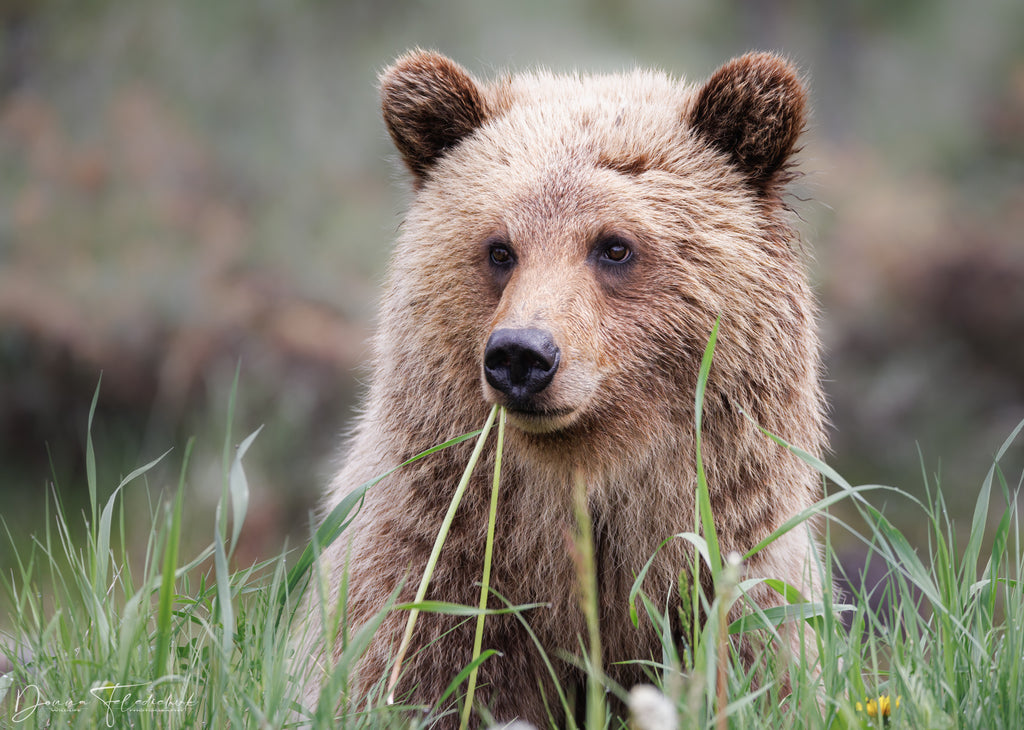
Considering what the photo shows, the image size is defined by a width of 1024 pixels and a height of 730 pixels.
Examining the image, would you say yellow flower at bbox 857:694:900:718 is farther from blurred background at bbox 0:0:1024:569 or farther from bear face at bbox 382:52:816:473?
blurred background at bbox 0:0:1024:569

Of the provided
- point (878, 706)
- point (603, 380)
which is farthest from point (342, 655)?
point (878, 706)

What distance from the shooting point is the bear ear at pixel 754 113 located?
347 cm

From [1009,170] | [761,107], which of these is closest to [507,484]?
[761,107]

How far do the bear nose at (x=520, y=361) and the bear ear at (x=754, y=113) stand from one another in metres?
1.15

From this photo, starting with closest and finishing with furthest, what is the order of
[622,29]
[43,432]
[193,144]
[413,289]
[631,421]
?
[631,421], [413,289], [43,432], [193,144], [622,29]

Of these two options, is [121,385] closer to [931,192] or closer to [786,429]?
[786,429]

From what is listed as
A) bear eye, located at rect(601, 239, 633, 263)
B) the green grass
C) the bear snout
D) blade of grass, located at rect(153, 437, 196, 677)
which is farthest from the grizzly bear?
blade of grass, located at rect(153, 437, 196, 677)

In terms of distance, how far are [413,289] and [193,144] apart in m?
8.76

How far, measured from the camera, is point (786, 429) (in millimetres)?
3475

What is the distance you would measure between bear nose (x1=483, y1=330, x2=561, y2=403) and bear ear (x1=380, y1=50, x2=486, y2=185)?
1219 mm

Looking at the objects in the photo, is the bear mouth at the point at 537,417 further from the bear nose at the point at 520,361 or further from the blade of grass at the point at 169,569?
the blade of grass at the point at 169,569

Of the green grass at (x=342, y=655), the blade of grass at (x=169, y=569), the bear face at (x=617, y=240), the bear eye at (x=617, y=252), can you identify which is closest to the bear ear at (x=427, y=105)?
the bear face at (x=617, y=240)

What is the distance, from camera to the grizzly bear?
3273 millimetres

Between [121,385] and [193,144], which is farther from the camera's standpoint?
[193,144]
